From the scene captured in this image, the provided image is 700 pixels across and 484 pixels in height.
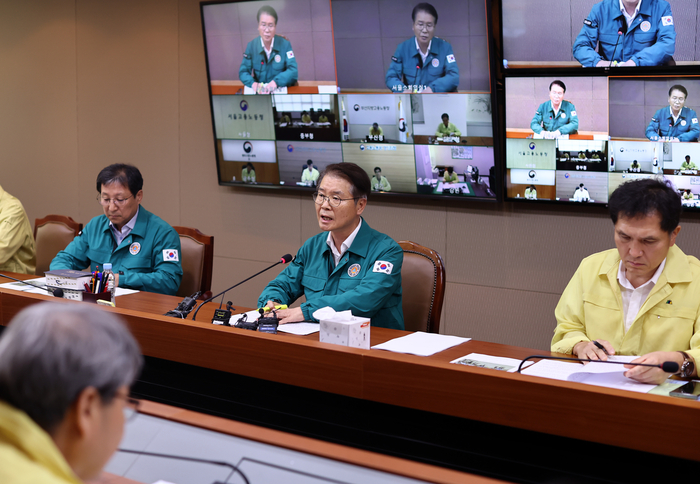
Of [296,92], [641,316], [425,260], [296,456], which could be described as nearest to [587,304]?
[641,316]

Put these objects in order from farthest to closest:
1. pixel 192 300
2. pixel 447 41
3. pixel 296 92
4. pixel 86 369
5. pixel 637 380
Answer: pixel 296 92 → pixel 447 41 → pixel 192 300 → pixel 637 380 → pixel 86 369

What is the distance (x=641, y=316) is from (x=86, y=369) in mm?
1850

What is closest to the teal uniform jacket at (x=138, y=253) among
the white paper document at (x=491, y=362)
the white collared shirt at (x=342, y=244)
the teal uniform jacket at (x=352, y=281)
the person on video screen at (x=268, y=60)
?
the teal uniform jacket at (x=352, y=281)

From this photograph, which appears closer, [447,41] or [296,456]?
[296,456]

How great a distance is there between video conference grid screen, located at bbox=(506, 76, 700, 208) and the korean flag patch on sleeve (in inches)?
54.3

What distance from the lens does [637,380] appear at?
180cm

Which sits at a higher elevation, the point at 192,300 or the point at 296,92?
the point at 296,92

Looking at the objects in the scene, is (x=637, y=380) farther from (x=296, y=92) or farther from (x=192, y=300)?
(x=296, y=92)

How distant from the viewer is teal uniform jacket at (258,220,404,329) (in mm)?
2564

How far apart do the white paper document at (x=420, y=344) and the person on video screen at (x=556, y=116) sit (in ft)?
5.34

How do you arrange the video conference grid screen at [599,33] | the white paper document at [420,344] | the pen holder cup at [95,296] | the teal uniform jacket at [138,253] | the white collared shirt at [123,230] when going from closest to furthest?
1. the white paper document at [420,344]
2. the pen holder cup at [95,296]
3. the video conference grid screen at [599,33]
4. the teal uniform jacket at [138,253]
5. the white collared shirt at [123,230]

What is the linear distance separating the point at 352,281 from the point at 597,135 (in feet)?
5.30

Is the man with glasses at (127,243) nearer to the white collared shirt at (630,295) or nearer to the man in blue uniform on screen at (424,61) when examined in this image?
the man in blue uniform on screen at (424,61)

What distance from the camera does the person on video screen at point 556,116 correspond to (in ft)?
11.3
